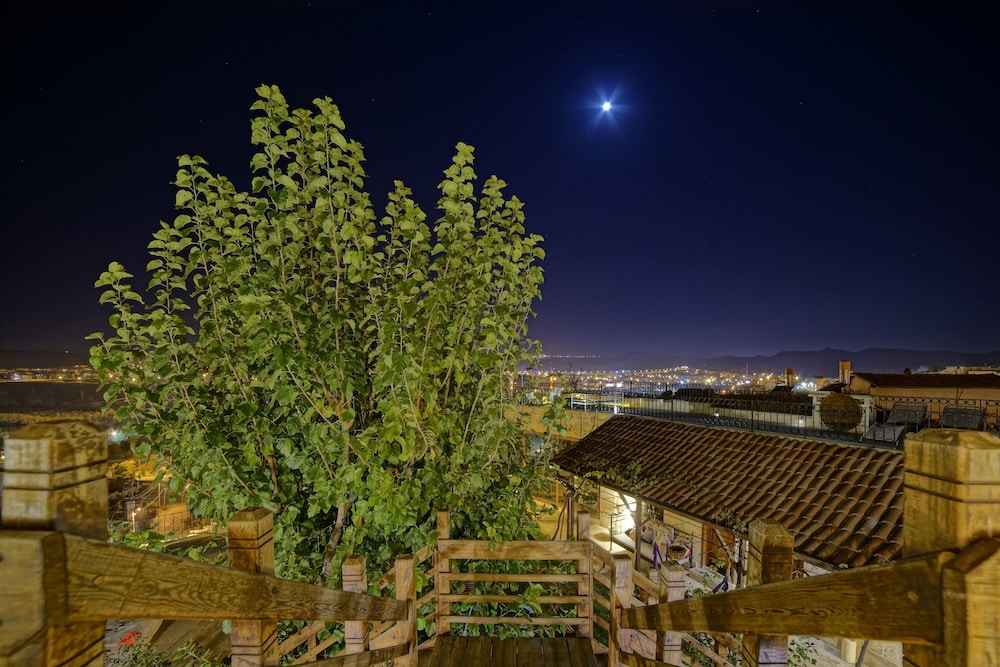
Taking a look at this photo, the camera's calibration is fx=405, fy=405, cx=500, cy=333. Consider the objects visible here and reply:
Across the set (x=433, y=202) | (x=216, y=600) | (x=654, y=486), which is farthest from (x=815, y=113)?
(x=216, y=600)

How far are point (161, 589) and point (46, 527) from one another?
0.33 m

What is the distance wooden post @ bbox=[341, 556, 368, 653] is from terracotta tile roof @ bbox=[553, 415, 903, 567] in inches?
233

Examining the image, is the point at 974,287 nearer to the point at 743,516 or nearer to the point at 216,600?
the point at 743,516

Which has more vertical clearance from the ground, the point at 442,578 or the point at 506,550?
the point at 506,550

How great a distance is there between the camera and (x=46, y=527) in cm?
92

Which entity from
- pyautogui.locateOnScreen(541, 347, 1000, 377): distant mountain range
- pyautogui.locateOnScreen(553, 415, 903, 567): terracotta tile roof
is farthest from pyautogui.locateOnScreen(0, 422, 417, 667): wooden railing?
pyautogui.locateOnScreen(541, 347, 1000, 377): distant mountain range

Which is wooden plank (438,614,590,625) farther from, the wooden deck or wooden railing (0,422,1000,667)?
wooden railing (0,422,1000,667)

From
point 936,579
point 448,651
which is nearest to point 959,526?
point 936,579

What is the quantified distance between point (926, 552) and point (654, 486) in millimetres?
8721

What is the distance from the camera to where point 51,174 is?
82.4 ft

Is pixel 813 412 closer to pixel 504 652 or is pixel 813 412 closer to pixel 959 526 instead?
pixel 504 652

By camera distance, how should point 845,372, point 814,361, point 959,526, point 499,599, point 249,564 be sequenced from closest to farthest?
point 959,526 → point 249,564 → point 499,599 → point 845,372 → point 814,361

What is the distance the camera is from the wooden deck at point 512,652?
12.9 feet

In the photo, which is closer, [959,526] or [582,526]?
[959,526]
